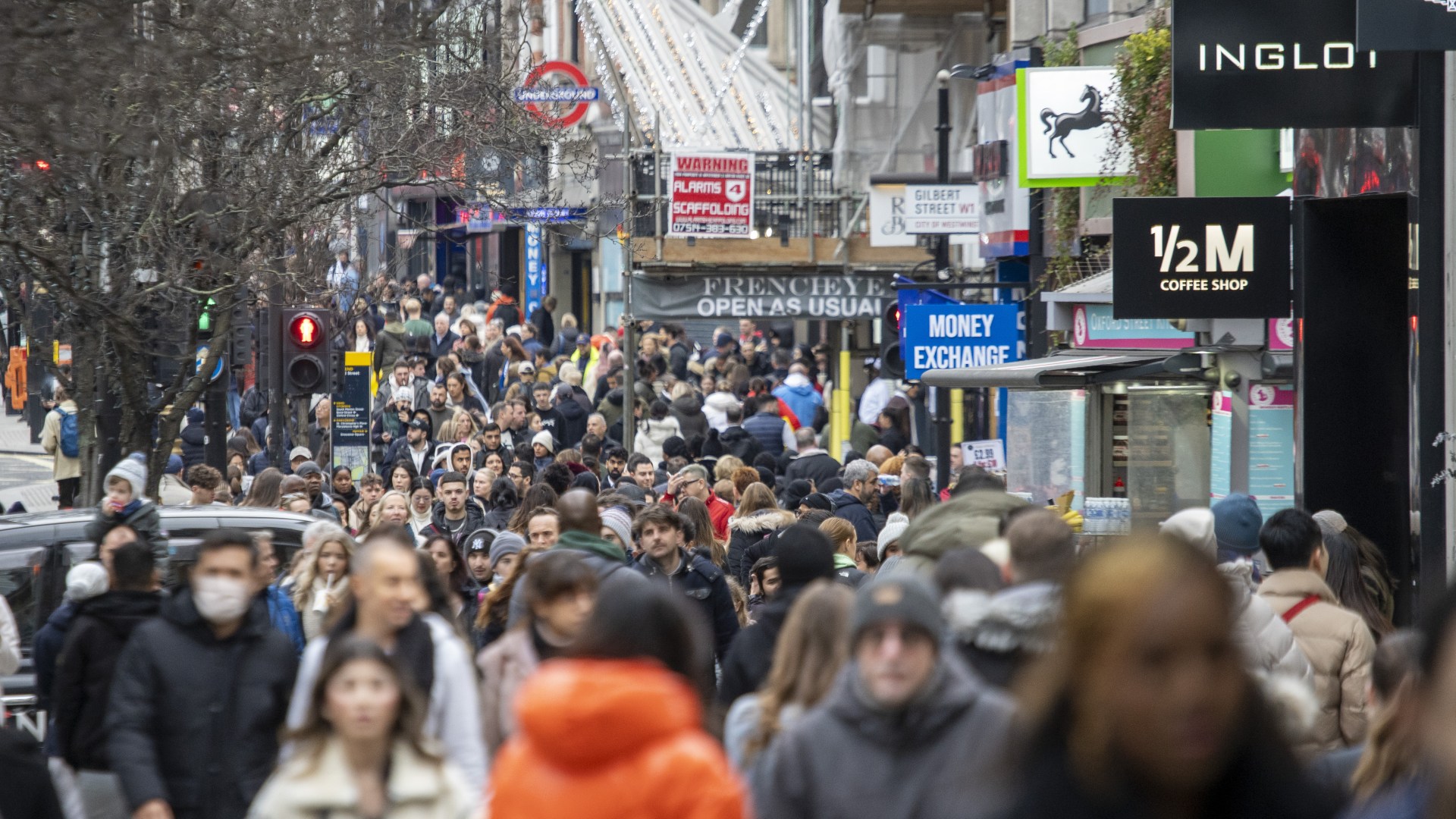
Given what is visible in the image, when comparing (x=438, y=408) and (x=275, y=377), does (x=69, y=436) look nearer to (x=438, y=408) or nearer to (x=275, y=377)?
(x=438, y=408)

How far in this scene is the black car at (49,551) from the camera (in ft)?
33.2

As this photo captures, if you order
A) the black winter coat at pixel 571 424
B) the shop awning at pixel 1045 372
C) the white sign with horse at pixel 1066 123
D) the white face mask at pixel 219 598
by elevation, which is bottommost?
the white face mask at pixel 219 598

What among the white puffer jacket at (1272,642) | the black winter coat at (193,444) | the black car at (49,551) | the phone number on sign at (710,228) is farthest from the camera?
the phone number on sign at (710,228)

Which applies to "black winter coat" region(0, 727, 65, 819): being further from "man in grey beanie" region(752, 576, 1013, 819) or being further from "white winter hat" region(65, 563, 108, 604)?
"white winter hat" region(65, 563, 108, 604)

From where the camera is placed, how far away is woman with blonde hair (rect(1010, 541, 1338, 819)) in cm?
284

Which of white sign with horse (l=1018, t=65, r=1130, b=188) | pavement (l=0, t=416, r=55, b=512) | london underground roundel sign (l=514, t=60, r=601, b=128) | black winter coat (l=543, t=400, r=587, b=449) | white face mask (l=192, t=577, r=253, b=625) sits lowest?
pavement (l=0, t=416, r=55, b=512)

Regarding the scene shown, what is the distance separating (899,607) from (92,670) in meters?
3.53

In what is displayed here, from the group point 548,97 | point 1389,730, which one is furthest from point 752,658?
point 548,97

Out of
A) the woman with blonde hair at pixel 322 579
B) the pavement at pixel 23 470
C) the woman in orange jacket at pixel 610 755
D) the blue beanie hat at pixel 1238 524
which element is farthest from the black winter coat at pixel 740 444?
the woman in orange jacket at pixel 610 755

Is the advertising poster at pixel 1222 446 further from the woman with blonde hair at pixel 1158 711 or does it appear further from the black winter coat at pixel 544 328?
the black winter coat at pixel 544 328

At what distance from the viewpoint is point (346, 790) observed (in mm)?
4914

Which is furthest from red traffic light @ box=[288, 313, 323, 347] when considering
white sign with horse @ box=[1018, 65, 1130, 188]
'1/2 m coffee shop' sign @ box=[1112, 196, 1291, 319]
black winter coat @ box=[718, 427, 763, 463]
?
'1/2 m coffee shop' sign @ box=[1112, 196, 1291, 319]

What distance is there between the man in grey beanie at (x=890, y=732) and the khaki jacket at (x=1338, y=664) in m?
3.02

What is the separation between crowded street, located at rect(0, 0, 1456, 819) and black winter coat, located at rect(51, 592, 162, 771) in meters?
0.02
